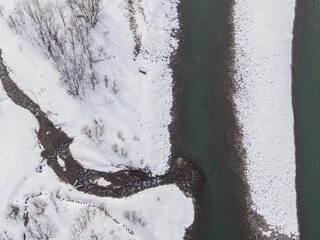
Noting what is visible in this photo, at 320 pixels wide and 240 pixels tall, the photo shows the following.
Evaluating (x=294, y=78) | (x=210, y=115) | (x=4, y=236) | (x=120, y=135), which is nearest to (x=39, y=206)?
(x=4, y=236)

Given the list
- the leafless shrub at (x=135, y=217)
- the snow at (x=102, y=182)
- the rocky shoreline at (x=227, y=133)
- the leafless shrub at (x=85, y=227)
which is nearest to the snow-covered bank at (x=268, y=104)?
the rocky shoreline at (x=227, y=133)

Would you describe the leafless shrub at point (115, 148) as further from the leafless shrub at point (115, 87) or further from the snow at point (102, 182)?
the leafless shrub at point (115, 87)

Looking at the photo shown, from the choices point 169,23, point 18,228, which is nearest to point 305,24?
point 169,23

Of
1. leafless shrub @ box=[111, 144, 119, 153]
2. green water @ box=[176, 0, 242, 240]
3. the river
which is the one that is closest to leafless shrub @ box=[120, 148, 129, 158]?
leafless shrub @ box=[111, 144, 119, 153]

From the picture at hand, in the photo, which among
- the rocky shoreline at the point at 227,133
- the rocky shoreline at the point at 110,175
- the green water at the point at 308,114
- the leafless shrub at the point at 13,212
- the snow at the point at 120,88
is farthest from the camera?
the snow at the point at 120,88

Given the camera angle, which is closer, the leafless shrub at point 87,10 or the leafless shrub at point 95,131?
the leafless shrub at point 95,131

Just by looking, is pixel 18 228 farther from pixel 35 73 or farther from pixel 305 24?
pixel 305 24
